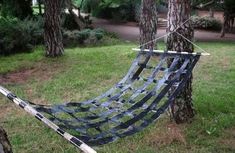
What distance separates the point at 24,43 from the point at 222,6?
309 inches

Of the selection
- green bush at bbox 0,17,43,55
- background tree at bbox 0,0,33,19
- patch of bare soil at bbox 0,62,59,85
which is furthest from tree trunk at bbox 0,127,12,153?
A: background tree at bbox 0,0,33,19

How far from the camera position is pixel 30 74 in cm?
728

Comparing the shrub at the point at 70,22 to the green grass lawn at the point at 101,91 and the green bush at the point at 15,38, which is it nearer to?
the green bush at the point at 15,38

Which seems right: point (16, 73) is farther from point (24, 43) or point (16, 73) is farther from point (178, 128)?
point (178, 128)

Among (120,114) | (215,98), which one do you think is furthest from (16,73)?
(120,114)

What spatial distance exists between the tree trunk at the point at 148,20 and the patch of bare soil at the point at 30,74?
220 centimetres

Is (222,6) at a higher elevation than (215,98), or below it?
higher

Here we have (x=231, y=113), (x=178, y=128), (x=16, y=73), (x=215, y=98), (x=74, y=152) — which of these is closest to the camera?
(x=74, y=152)

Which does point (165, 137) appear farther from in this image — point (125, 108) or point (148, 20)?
point (148, 20)

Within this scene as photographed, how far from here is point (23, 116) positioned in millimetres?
4824

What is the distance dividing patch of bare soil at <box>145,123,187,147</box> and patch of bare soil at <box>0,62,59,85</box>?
3266mm

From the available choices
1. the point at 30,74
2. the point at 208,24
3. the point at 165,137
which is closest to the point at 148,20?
the point at 30,74

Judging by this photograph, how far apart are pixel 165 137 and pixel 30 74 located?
3954 mm

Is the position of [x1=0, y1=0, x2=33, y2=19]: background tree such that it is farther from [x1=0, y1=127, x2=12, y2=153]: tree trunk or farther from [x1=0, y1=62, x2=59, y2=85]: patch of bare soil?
[x1=0, y1=127, x2=12, y2=153]: tree trunk
